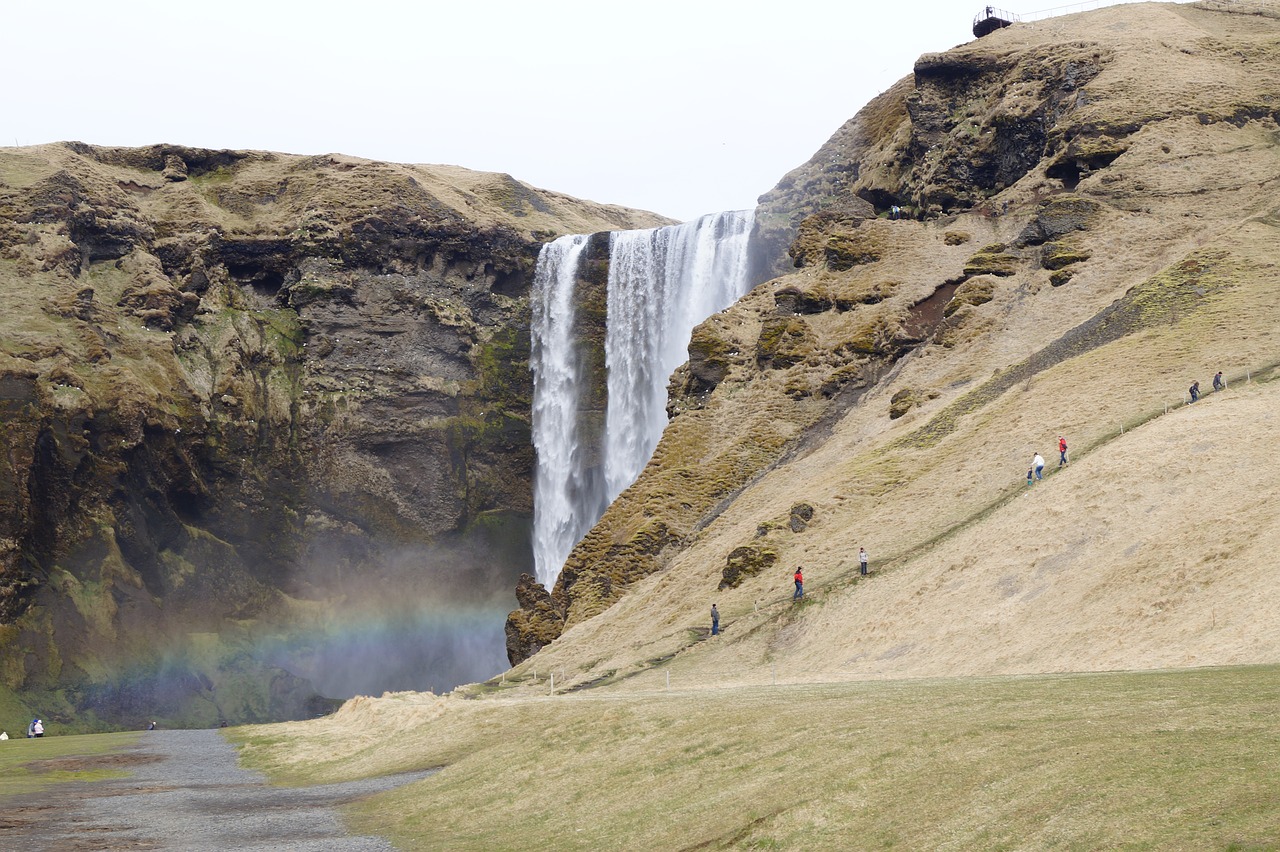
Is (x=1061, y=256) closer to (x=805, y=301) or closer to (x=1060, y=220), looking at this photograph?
(x=1060, y=220)

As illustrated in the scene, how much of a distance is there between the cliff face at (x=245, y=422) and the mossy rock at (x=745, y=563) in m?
44.7

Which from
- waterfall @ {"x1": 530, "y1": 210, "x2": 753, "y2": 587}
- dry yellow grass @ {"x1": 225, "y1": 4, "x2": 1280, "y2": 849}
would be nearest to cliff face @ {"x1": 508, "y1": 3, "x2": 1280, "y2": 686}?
dry yellow grass @ {"x1": 225, "y1": 4, "x2": 1280, "y2": 849}

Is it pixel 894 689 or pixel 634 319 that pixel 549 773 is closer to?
pixel 894 689

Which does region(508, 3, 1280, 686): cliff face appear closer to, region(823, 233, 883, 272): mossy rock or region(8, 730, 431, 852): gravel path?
region(823, 233, 883, 272): mossy rock

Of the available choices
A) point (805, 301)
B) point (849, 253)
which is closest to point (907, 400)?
point (805, 301)

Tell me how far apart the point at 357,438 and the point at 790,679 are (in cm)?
6180

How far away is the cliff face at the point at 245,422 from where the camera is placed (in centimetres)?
8006

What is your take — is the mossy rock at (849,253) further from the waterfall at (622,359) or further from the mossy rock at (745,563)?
the mossy rock at (745,563)

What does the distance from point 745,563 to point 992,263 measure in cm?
2901

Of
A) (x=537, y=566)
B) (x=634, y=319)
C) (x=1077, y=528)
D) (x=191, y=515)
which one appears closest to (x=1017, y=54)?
(x=634, y=319)

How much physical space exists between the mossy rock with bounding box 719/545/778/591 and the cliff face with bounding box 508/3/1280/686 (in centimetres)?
12

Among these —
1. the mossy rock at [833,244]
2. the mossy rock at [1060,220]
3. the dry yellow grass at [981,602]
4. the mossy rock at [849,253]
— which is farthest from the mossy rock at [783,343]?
the mossy rock at [1060,220]

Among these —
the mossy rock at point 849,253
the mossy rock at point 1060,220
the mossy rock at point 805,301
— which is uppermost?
the mossy rock at point 1060,220

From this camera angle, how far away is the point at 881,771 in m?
18.7
